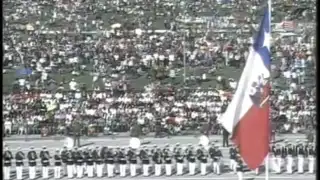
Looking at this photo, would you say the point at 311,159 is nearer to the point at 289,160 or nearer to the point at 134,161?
the point at 289,160

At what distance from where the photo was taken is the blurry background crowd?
723 inches

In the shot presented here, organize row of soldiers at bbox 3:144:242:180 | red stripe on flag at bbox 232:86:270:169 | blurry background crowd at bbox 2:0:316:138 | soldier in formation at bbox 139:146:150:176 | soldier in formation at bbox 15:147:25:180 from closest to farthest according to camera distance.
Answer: red stripe on flag at bbox 232:86:270:169 < soldier in formation at bbox 15:147:25:180 < row of soldiers at bbox 3:144:242:180 < soldier in formation at bbox 139:146:150:176 < blurry background crowd at bbox 2:0:316:138

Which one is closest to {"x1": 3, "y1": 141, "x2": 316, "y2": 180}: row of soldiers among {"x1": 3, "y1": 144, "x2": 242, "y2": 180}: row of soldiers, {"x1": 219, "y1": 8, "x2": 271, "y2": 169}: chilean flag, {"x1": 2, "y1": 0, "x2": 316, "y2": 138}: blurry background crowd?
{"x1": 3, "y1": 144, "x2": 242, "y2": 180}: row of soldiers

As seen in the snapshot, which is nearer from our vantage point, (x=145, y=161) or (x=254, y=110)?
(x=254, y=110)

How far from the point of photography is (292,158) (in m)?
14.4

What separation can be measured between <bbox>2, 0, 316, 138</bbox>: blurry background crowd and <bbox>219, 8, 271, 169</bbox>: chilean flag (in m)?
9.14

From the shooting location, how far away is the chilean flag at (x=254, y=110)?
7.95m

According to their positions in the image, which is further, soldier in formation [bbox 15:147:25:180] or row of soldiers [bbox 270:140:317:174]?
row of soldiers [bbox 270:140:317:174]

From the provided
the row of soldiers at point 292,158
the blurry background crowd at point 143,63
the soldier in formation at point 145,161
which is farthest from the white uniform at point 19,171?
the row of soldiers at point 292,158

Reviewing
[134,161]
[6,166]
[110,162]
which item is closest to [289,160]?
[134,161]

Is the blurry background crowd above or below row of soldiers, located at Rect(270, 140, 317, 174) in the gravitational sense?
above

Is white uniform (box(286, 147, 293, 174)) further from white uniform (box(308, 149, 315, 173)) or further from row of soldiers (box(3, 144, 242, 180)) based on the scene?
row of soldiers (box(3, 144, 242, 180))

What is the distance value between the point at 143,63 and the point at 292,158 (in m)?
9.32

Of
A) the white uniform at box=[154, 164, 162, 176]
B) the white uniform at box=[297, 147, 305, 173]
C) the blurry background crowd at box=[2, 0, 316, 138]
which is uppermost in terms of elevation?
the blurry background crowd at box=[2, 0, 316, 138]
